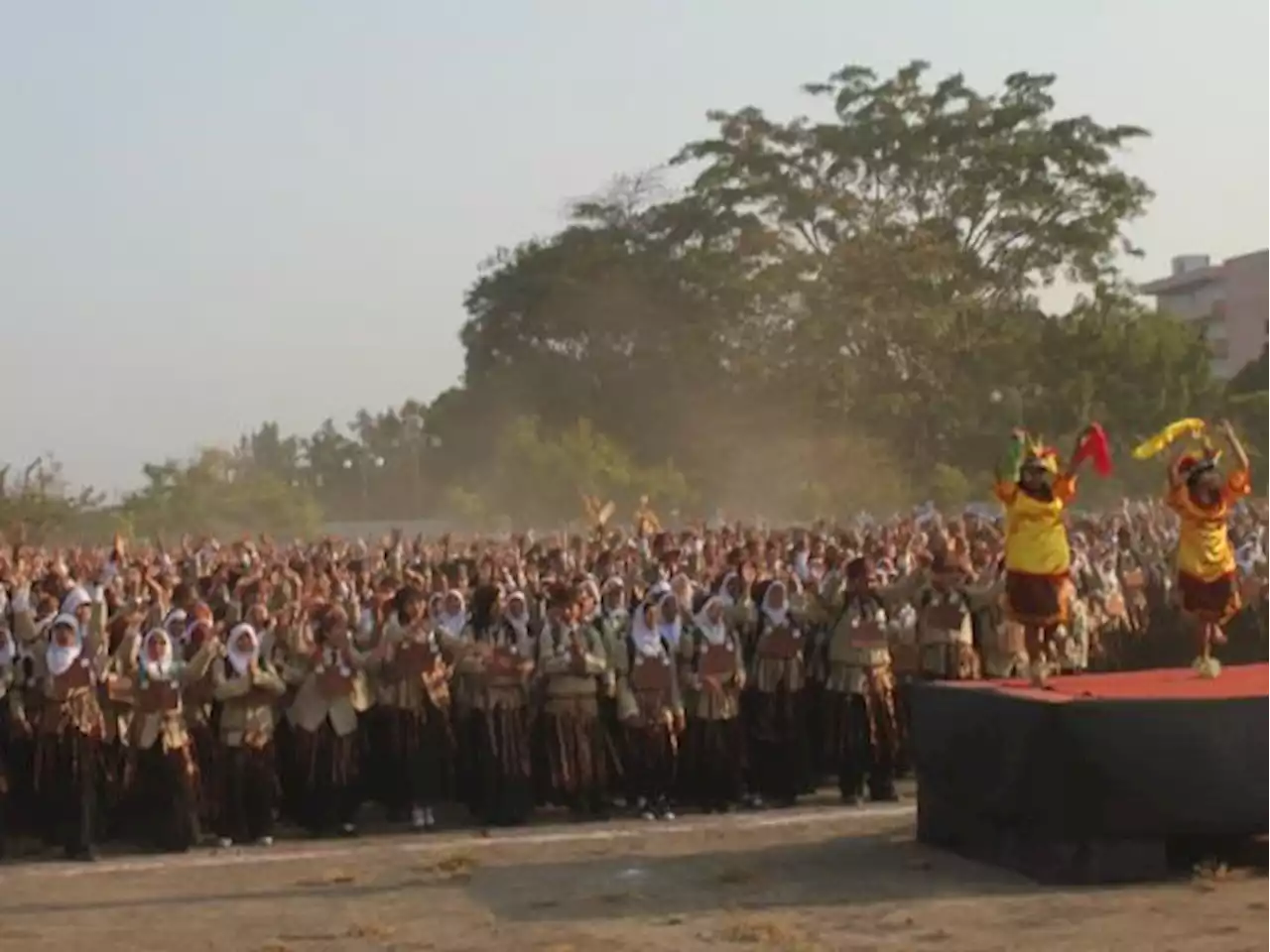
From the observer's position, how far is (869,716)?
51.4 feet

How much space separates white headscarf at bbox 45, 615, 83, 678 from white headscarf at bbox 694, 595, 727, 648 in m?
4.53

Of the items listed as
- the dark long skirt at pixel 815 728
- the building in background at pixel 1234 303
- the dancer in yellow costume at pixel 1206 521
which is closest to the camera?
the dancer in yellow costume at pixel 1206 521

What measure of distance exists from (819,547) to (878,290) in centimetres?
2542

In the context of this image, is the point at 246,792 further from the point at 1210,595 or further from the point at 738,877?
the point at 1210,595

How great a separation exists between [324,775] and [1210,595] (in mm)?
6392

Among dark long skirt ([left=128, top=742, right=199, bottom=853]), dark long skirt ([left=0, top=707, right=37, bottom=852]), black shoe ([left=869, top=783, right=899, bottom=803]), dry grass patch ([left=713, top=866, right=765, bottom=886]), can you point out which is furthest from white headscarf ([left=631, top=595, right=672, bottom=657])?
dark long skirt ([left=0, top=707, right=37, bottom=852])

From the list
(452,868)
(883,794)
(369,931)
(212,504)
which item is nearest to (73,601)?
(452,868)

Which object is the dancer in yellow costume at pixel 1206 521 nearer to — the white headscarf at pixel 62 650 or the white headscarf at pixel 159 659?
the white headscarf at pixel 159 659

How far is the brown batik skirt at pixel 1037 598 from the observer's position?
13297mm

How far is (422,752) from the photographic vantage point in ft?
50.3

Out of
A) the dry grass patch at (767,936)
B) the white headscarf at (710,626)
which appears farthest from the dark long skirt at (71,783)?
the dry grass patch at (767,936)

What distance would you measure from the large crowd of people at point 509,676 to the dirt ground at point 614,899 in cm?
66

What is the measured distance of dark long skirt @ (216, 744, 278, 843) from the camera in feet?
48.1

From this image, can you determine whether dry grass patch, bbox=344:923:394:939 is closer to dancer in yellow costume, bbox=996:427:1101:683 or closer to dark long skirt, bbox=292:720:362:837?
dark long skirt, bbox=292:720:362:837
